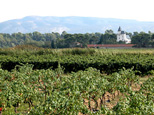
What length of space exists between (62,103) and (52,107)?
27 centimetres

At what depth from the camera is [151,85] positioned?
23.4 feet

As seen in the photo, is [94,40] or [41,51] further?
[94,40]

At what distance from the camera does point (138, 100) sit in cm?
530

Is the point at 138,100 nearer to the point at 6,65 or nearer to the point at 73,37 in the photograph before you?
the point at 6,65

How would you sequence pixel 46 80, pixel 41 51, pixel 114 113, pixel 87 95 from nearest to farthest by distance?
pixel 114 113 → pixel 87 95 → pixel 46 80 → pixel 41 51

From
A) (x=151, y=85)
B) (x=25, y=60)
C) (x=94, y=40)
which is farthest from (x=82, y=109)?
(x=94, y=40)

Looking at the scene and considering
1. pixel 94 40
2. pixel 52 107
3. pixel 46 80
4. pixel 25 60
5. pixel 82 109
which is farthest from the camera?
pixel 94 40

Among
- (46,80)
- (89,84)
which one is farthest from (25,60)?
(89,84)

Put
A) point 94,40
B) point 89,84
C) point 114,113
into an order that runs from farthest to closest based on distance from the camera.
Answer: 1. point 94,40
2. point 89,84
3. point 114,113

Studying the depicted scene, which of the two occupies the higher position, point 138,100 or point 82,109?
point 138,100

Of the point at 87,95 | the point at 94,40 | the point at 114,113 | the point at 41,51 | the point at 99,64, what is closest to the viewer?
the point at 114,113

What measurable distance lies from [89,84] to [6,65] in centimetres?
980

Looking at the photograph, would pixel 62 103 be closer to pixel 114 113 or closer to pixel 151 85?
pixel 114 113

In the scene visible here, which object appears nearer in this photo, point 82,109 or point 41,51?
point 82,109
